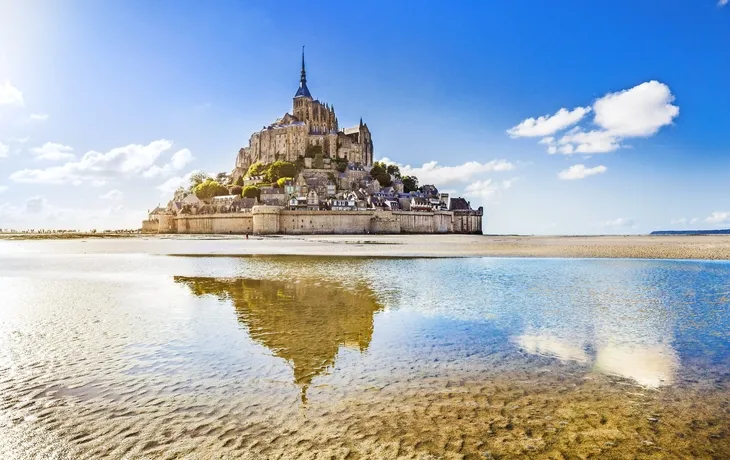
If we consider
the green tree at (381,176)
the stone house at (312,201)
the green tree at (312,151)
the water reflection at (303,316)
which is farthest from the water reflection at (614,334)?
the green tree at (312,151)

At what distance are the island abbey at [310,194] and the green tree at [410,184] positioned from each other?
0.82ft

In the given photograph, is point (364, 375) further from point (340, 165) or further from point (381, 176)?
point (381, 176)

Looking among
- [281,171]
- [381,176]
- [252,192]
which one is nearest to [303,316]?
[252,192]

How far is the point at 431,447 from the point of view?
12.4 feet

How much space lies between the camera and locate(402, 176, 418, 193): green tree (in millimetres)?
93812

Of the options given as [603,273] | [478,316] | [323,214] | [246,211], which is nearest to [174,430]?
[478,316]

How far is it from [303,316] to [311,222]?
58.4 meters

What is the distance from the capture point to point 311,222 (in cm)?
6700

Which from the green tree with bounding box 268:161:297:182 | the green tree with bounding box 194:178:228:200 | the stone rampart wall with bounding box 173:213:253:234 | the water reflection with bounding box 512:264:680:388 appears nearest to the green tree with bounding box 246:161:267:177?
the green tree with bounding box 268:161:297:182

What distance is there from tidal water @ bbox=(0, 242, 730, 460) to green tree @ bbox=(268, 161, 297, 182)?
236ft

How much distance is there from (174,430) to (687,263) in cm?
2377

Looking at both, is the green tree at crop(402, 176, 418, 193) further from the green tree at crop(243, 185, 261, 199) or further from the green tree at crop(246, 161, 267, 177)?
the green tree at crop(243, 185, 261, 199)

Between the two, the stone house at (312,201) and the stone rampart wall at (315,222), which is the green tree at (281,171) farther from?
the stone rampart wall at (315,222)

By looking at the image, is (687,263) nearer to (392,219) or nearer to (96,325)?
(96,325)
